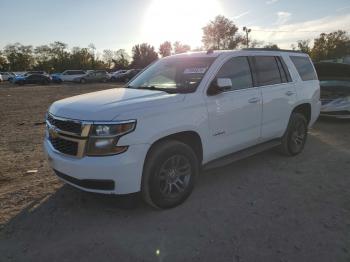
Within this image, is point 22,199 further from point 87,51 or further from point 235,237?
point 87,51

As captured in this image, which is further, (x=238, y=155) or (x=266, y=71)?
(x=266, y=71)

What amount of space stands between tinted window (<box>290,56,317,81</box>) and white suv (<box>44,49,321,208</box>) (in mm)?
408

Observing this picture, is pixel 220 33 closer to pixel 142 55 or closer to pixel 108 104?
pixel 142 55

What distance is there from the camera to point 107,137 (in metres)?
3.58

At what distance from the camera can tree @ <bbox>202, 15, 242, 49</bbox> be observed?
2741 inches

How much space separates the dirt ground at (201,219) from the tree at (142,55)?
75.8 metres

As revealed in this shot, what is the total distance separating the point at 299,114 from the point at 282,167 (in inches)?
45.1

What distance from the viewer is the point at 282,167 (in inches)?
226

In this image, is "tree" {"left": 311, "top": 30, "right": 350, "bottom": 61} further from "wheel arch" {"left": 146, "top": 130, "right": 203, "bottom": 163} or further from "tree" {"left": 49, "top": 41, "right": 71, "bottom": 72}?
"wheel arch" {"left": 146, "top": 130, "right": 203, "bottom": 163}

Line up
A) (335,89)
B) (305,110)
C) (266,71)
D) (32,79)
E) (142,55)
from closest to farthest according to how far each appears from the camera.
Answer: (266,71), (305,110), (335,89), (32,79), (142,55)

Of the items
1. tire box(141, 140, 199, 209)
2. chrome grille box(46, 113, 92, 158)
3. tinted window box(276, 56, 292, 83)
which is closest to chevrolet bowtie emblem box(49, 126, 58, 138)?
chrome grille box(46, 113, 92, 158)

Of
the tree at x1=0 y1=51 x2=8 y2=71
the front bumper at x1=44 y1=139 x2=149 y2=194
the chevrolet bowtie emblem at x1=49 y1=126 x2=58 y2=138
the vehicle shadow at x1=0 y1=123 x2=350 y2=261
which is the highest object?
the tree at x1=0 y1=51 x2=8 y2=71

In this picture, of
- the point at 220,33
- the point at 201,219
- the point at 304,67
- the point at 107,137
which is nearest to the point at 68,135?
the point at 107,137

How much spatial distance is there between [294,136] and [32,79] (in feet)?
133
